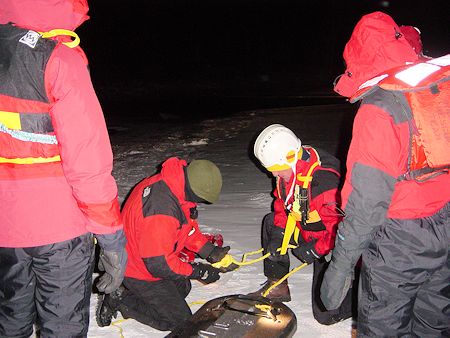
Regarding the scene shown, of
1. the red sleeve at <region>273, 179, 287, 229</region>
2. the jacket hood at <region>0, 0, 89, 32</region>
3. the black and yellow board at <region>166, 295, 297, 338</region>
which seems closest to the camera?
the jacket hood at <region>0, 0, 89, 32</region>

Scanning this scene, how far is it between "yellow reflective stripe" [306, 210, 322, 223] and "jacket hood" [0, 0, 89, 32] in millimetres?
2200

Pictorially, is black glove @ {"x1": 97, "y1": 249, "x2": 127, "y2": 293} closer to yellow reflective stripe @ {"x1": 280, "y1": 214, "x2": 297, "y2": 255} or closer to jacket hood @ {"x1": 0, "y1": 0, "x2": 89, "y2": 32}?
jacket hood @ {"x1": 0, "y1": 0, "x2": 89, "y2": 32}

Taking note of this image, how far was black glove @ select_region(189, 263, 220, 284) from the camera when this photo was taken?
4.00 meters

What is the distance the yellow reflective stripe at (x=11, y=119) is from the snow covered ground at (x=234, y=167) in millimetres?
1816

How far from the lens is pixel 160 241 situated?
3414mm

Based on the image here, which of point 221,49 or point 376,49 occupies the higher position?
point 376,49

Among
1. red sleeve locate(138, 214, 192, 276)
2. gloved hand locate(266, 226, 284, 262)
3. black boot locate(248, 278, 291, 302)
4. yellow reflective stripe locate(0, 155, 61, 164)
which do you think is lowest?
black boot locate(248, 278, 291, 302)

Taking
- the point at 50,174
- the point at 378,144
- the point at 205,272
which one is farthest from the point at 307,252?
the point at 50,174

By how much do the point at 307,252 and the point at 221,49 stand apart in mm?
52031

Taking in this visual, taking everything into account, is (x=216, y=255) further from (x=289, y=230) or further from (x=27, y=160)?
(x=27, y=160)

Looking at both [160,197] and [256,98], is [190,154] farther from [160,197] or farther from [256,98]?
[256,98]

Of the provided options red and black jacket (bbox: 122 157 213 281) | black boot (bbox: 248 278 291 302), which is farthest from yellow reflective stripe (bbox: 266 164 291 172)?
black boot (bbox: 248 278 291 302)

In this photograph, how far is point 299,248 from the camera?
162 inches

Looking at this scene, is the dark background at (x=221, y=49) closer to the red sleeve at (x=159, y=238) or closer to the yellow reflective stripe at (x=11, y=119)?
the red sleeve at (x=159, y=238)
